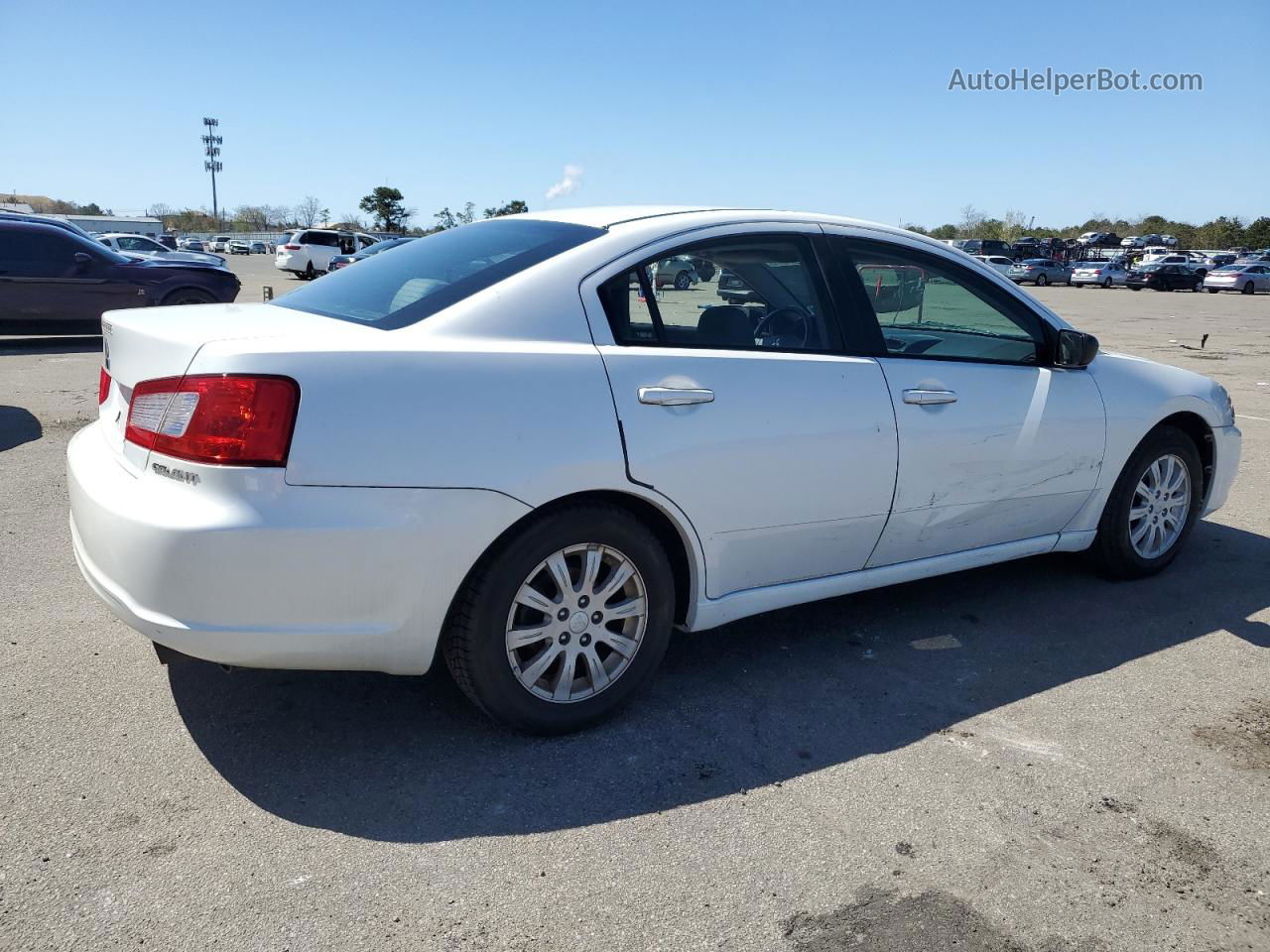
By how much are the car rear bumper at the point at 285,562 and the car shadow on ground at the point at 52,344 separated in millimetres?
11266

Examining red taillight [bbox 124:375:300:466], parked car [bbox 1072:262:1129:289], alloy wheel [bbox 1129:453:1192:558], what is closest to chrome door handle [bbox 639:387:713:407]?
red taillight [bbox 124:375:300:466]

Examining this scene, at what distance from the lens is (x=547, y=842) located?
8.61 feet

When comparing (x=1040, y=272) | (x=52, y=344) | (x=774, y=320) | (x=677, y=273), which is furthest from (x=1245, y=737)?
(x=1040, y=272)

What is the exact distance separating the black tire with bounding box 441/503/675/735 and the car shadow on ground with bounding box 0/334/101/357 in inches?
454

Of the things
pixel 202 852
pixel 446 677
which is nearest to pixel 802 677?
pixel 446 677

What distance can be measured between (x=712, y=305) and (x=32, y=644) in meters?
2.77

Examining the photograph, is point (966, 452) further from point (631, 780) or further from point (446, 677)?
point (446, 677)

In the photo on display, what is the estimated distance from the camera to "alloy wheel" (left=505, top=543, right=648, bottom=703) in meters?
3.00

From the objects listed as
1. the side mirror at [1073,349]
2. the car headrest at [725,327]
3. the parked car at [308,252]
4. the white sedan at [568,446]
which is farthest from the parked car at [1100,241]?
the car headrest at [725,327]

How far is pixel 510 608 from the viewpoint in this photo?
9.61ft

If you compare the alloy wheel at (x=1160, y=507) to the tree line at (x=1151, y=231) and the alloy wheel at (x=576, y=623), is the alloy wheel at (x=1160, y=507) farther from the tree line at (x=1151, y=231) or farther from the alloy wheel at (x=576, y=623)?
the tree line at (x=1151, y=231)

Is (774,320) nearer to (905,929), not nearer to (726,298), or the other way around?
(726,298)

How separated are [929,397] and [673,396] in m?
1.14

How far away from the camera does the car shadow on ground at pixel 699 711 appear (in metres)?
2.82
